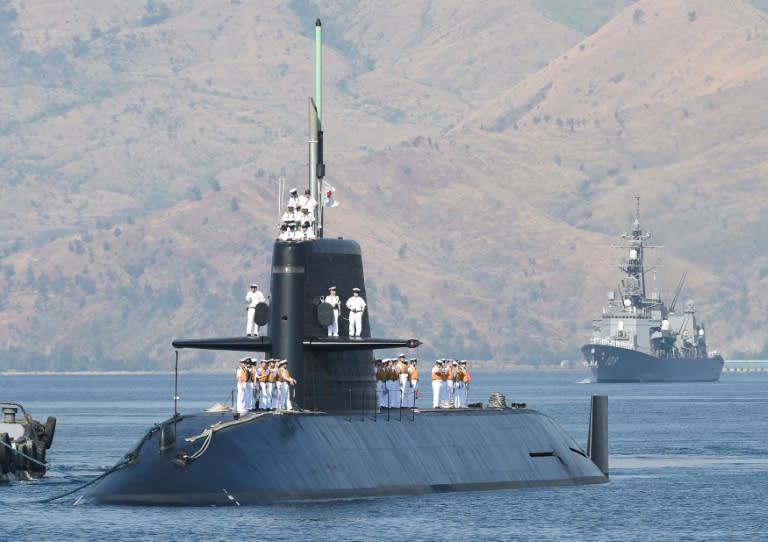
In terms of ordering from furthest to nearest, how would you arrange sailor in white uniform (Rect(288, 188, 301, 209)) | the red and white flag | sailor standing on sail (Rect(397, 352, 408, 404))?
sailor standing on sail (Rect(397, 352, 408, 404)) → the red and white flag → sailor in white uniform (Rect(288, 188, 301, 209))

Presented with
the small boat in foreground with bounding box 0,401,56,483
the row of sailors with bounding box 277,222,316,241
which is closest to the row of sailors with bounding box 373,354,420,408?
the row of sailors with bounding box 277,222,316,241

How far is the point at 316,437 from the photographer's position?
41.7 m

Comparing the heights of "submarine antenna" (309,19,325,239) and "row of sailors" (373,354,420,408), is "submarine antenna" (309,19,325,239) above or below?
above

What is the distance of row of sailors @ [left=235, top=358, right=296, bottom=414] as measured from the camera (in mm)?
42219

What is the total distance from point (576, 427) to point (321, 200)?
50.2 metres

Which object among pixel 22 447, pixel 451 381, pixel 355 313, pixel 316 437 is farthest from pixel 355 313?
pixel 22 447

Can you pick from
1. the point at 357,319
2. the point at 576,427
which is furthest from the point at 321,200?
the point at 576,427

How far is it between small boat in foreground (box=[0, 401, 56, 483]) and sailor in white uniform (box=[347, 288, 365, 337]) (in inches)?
561

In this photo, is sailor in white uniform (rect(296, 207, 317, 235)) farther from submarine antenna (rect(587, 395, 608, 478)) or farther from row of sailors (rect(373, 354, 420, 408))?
submarine antenna (rect(587, 395, 608, 478))

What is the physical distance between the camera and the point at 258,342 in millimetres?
43500

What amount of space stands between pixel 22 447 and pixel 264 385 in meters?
17.6

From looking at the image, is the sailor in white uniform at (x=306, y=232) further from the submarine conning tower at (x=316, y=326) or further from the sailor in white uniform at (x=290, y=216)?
the sailor in white uniform at (x=290, y=216)

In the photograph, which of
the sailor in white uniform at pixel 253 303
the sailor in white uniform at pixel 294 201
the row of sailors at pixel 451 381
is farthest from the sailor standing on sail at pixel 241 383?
the row of sailors at pixel 451 381

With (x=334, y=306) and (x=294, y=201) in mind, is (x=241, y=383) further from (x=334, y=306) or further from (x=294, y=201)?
(x=294, y=201)
